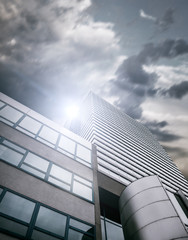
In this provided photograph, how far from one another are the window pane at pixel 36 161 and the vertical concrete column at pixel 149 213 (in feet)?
22.3

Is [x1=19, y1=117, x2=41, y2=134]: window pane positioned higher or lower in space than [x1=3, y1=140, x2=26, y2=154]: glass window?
higher

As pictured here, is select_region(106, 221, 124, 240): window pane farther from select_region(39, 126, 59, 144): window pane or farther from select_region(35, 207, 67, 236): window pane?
select_region(39, 126, 59, 144): window pane

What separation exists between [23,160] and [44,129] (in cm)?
463

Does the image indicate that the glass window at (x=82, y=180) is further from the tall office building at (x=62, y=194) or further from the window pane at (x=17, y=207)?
the window pane at (x=17, y=207)

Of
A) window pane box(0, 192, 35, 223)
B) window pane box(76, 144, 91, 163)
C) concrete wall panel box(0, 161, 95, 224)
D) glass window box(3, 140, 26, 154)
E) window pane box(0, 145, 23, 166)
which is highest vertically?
window pane box(76, 144, 91, 163)

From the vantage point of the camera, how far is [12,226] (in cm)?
692

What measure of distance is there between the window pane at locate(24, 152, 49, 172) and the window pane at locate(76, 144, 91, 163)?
3.93 meters

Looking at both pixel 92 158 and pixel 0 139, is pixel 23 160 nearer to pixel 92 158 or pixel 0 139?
pixel 0 139

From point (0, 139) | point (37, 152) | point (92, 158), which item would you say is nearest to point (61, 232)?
point (37, 152)

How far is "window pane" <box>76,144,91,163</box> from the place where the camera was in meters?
15.0

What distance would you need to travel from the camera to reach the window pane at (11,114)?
13127mm

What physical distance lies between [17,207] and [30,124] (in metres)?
7.65

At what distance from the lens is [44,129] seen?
48.5 feet

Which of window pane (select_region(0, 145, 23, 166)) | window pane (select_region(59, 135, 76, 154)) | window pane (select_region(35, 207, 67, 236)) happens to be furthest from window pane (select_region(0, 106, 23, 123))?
window pane (select_region(35, 207, 67, 236))
